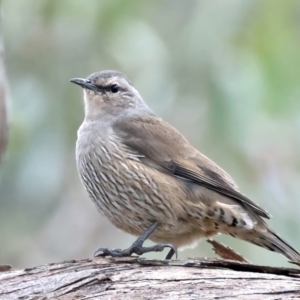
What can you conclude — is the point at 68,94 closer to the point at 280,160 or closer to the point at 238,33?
the point at 238,33

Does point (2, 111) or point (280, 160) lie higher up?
point (280, 160)

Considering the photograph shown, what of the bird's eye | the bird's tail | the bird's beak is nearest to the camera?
the bird's tail

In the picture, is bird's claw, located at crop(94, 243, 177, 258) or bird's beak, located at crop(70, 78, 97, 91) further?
bird's beak, located at crop(70, 78, 97, 91)

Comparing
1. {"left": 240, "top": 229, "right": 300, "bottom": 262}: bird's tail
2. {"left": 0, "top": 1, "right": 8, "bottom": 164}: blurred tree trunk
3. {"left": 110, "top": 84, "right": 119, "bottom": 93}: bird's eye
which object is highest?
{"left": 110, "top": 84, "right": 119, "bottom": 93}: bird's eye

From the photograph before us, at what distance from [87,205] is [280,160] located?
1852 millimetres

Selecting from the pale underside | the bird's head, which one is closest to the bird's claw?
the pale underside

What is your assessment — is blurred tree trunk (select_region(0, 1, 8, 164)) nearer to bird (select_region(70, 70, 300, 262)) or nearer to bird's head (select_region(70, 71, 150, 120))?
bird (select_region(70, 70, 300, 262))

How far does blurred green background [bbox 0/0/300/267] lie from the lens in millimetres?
5113

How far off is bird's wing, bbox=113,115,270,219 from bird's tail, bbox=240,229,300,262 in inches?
4.3

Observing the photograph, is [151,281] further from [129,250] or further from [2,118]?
[2,118]

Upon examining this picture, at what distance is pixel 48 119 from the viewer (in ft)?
17.7

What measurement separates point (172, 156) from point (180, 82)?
1350mm

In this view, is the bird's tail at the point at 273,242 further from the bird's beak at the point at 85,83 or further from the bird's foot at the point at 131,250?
the bird's beak at the point at 85,83

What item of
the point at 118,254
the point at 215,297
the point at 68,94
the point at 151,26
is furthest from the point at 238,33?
the point at 215,297
